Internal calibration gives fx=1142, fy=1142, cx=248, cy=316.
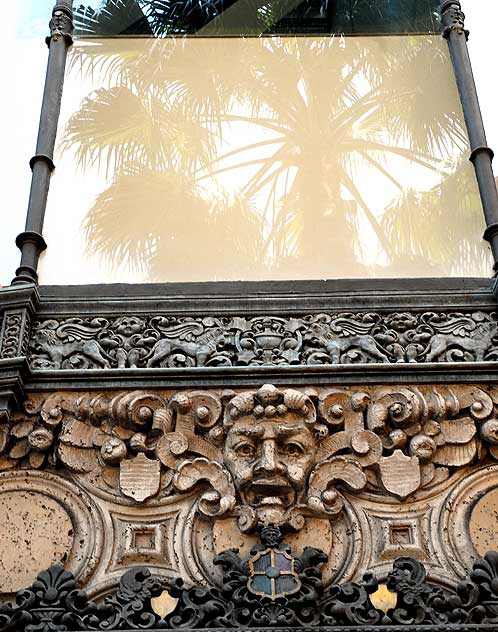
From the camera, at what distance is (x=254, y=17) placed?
8266 millimetres

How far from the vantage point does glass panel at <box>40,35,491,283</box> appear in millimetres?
6664

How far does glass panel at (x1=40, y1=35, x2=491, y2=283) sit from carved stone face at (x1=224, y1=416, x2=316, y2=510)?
4.02ft

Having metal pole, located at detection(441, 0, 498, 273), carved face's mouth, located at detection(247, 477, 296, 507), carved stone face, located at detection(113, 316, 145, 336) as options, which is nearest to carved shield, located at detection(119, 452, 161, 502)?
carved face's mouth, located at detection(247, 477, 296, 507)

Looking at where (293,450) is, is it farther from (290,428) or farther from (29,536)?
(29,536)

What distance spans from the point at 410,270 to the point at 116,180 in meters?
1.93

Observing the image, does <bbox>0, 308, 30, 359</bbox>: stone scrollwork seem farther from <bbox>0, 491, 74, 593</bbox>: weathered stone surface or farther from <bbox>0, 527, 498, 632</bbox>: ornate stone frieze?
→ <bbox>0, 527, 498, 632</bbox>: ornate stone frieze

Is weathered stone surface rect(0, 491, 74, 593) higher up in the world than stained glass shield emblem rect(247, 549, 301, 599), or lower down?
higher up

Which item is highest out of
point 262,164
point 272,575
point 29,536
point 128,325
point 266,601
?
point 262,164

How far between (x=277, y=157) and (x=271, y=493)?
2.57m

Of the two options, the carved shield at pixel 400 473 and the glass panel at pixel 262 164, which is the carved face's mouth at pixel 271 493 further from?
the glass panel at pixel 262 164

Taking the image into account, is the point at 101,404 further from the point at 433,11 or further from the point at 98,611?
the point at 433,11

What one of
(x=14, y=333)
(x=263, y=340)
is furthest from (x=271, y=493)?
(x=14, y=333)

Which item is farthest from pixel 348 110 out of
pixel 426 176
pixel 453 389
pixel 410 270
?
pixel 453 389

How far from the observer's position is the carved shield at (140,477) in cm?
553
